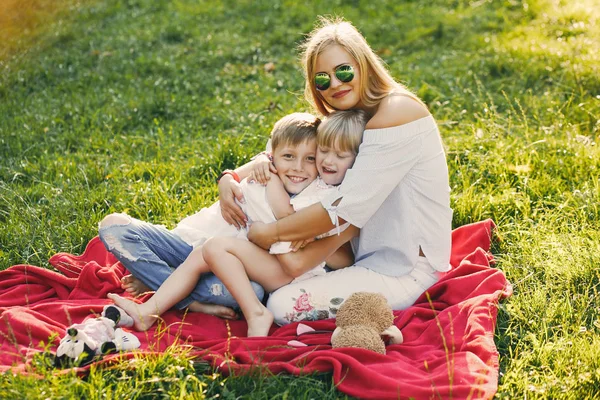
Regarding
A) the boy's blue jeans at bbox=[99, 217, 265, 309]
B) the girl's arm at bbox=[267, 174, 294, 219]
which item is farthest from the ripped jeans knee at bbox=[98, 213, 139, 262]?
the girl's arm at bbox=[267, 174, 294, 219]

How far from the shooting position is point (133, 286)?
3936 mm

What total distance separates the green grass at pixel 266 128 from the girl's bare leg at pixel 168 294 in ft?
1.97

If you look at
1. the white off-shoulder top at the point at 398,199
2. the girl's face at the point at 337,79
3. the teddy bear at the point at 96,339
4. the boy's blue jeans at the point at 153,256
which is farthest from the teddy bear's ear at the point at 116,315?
the girl's face at the point at 337,79

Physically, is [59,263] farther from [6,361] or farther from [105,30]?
[105,30]

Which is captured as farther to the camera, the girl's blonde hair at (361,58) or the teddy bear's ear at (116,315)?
the girl's blonde hair at (361,58)

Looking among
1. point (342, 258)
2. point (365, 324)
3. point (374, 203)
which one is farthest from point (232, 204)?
point (365, 324)

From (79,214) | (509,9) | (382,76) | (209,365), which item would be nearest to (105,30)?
(79,214)

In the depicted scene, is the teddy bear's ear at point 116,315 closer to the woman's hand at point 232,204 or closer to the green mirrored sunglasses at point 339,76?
the woman's hand at point 232,204

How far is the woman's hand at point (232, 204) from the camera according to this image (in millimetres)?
3816

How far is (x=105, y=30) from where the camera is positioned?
8.71m

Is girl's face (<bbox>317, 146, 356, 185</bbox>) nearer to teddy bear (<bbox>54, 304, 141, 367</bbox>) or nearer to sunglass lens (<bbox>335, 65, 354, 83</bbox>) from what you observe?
sunglass lens (<bbox>335, 65, 354, 83</bbox>)

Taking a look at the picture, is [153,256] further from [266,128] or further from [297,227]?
[266,128]

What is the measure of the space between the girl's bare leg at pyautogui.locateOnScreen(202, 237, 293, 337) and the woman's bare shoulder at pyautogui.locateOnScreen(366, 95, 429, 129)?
921 millimetres

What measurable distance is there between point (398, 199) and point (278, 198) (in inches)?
25.9
